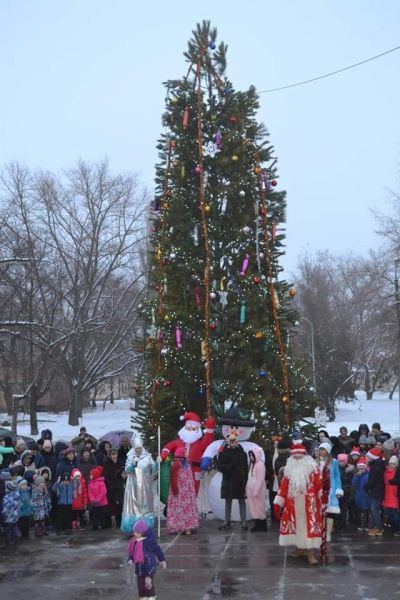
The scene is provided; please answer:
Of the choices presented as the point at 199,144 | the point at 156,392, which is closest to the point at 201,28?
the point at 199,144

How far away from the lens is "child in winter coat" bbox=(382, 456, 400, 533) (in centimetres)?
1250

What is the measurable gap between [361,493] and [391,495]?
67 centimetres

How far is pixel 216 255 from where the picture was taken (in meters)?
16.5

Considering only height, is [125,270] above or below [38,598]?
above

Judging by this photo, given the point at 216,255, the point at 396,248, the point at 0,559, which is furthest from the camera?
the point at 396,248

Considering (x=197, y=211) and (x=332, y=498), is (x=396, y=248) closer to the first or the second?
(x=197, y=211)

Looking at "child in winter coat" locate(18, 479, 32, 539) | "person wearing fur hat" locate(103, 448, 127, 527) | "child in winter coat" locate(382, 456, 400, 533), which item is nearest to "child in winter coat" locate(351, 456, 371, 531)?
"child in winter coat" locate(382, 456, 400, 533)

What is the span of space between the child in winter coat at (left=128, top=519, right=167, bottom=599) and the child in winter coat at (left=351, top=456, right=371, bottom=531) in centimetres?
600

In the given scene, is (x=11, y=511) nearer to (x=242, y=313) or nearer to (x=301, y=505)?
(x=301, y=505)

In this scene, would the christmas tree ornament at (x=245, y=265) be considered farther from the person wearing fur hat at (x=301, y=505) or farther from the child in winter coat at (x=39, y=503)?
the person wearing fur hat at (x=301, y=505)

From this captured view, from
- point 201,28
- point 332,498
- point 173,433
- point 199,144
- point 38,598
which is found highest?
point 201,28

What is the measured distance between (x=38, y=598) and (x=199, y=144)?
9990 millimetres

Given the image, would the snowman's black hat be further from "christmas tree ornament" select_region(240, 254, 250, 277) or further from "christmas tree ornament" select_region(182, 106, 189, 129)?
"christmas tree ornament" select_region(182, 106, 189, 129)

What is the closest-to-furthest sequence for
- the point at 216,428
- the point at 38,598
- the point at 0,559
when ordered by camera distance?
the point at 38,598, the point at 0,559, the point at 216,428
